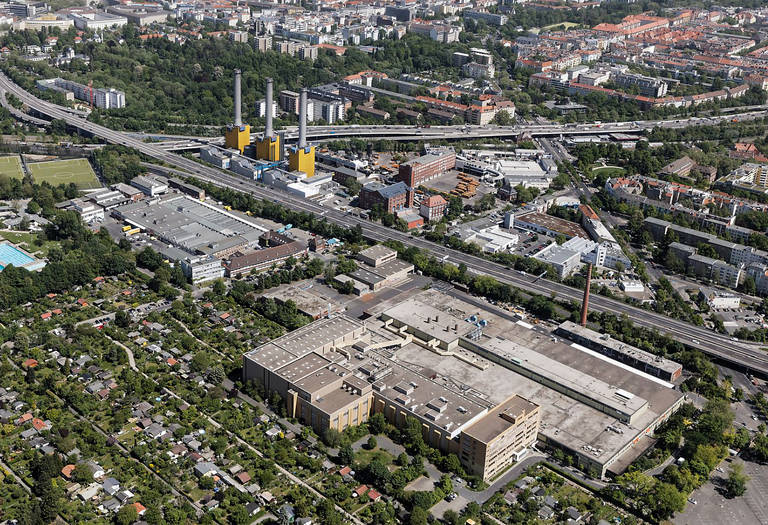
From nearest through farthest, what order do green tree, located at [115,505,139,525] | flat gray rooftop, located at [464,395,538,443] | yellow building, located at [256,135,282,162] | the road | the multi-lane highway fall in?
green tree, located at [115,505,139,525] < flat gray rooftop, located at [464,395,538,443] < the multi-lane highway < yellow building, located at [256,135,282,162] < the road

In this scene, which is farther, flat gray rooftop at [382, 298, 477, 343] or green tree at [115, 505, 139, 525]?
flat gray rooftop at [382, 298, 477, 343]

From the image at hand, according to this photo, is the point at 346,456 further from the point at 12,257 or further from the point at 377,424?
the point at 12,257

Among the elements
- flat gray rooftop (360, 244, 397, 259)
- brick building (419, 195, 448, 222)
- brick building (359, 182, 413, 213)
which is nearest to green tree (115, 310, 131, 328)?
flat gray rooftop (360, 244, 397, 259)

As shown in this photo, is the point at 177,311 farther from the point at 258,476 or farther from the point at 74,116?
the point at 74,116

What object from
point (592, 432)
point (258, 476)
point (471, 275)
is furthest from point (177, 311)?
point (592, 432)

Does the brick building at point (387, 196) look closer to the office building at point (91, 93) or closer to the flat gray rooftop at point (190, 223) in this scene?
the flat gray rooftop at point (190, 223)

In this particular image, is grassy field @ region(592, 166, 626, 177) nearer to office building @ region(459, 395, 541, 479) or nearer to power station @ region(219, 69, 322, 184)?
power station @ region(219, 69, 322, 184)

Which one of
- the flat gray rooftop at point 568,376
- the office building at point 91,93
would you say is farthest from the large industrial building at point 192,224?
the office building at point 91,93
